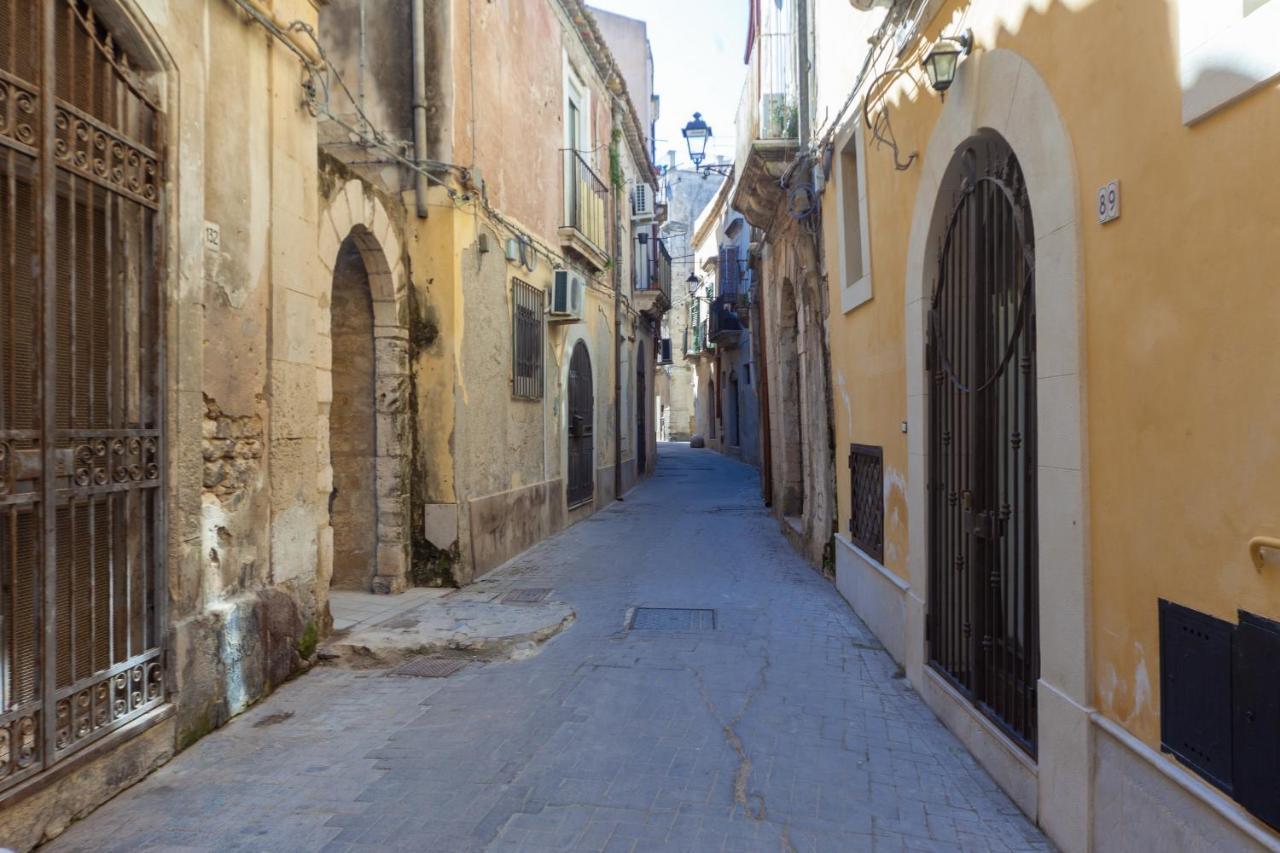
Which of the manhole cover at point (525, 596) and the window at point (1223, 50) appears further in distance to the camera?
the manhole cover at point (525, 596)

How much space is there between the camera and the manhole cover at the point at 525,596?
7766 millimetres

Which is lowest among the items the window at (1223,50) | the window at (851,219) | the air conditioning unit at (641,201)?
the window at (1223,50)

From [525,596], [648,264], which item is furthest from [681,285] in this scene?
[525,596]

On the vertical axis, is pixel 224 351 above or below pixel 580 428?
above

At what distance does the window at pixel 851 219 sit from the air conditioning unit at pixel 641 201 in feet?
40.4

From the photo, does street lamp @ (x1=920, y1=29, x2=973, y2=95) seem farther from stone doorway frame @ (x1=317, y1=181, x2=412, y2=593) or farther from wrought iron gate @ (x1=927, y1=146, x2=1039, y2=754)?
stone doorway frame @ (x1=317, y1=181, x2=412, y2=593)

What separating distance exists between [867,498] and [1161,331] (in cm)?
464

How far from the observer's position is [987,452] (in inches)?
173

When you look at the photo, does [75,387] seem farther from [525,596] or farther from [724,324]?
[724,324]

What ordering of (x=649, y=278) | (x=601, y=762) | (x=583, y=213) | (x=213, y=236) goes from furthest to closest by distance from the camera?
(x=649, y=278)
(x=583, y=213)
(x=213, y=236)
(x=601, y=762)

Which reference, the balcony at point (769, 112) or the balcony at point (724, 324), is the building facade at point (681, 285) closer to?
the balcony at point (724, 324)

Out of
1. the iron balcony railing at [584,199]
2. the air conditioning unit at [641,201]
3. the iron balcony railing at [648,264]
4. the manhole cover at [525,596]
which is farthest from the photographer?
the iron balcony railing at [648,264]

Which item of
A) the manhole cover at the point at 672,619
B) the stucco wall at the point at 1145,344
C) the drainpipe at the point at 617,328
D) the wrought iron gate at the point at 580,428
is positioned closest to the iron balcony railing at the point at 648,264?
the drainpipe at the point at 617,328

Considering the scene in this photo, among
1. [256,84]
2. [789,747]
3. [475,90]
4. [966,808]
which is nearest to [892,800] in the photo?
[966,808]
